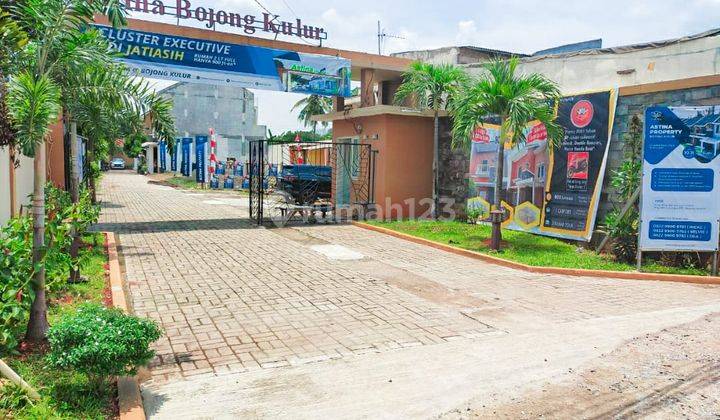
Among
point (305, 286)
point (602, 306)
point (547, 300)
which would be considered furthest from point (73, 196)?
point (602, 306)

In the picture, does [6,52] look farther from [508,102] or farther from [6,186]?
[508,102]

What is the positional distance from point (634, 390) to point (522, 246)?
729 cm

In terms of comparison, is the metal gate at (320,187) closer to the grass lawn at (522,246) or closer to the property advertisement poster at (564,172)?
the grass lawn at (522,246)

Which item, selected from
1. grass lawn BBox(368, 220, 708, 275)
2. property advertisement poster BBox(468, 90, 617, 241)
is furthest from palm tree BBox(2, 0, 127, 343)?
property advertisement poster BBox(468, 90, 617, 241)

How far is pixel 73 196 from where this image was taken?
8.92 metres

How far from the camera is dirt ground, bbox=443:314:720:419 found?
412 cm

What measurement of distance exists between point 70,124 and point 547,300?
8.35 meters

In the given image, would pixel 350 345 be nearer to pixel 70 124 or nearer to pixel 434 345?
pixel 434 345

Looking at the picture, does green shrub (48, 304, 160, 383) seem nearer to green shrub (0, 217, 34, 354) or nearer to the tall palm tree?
green shrub (0, 217, 34, 354)

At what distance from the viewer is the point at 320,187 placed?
20.5 meters

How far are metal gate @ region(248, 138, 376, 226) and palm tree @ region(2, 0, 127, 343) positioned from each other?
898cm

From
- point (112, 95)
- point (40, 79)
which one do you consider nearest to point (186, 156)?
point (112, 95)

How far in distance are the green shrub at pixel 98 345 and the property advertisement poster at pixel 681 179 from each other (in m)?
8.35

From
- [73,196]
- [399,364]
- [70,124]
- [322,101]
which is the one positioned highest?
[322,101]
